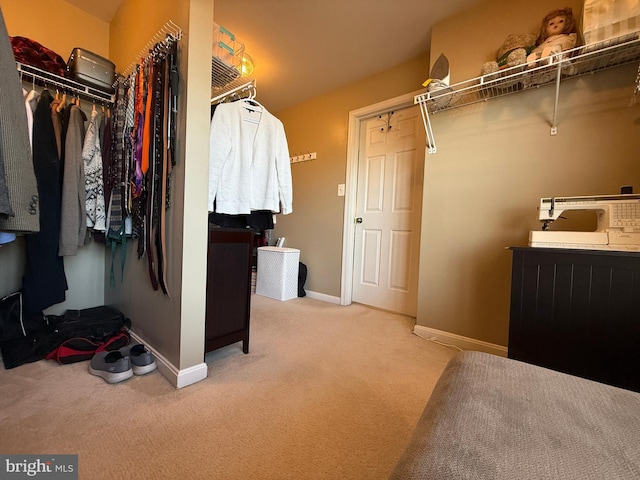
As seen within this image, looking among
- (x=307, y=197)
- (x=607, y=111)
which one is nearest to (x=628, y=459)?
(x=607, y=111)

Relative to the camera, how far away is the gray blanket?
0.33 metres

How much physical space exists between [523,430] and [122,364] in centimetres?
163

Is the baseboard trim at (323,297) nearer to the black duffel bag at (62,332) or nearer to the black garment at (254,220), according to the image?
the black garment at (254,220)

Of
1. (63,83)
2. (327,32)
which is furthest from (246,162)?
(327,32)

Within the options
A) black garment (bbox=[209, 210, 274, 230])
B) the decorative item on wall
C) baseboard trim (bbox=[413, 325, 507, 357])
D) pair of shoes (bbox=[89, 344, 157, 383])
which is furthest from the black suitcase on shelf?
baseboard trim (bbox=[413, 325, 507, 357])

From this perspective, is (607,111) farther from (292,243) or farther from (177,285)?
(292,243)

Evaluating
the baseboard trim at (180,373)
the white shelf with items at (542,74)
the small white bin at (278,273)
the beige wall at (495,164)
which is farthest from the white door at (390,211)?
the baseboard trim at (180,373)

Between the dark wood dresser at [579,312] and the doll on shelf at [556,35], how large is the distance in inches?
46.3

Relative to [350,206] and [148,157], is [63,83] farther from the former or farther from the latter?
[350,206]

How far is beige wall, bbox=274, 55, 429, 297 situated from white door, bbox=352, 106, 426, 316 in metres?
0.23

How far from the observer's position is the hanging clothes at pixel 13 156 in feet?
2.27

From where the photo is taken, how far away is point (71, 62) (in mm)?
1723

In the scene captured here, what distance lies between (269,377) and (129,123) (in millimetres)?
1718

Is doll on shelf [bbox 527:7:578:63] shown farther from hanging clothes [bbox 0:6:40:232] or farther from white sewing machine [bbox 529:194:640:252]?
hanging clothes [bbox 0:6:40:232]
